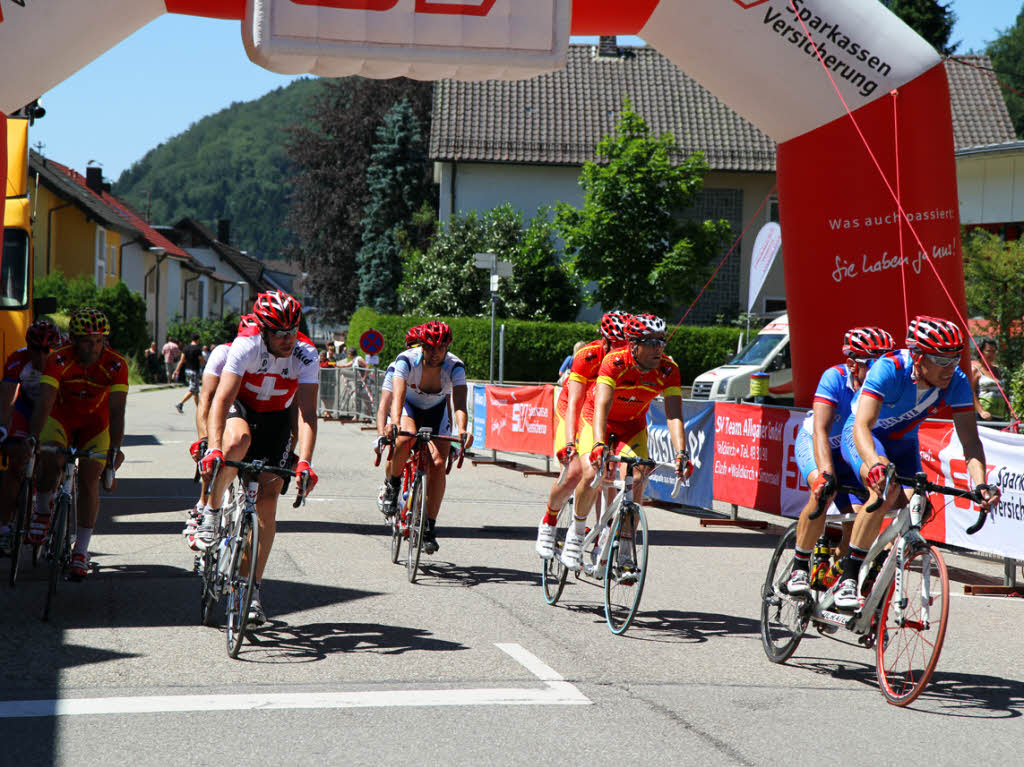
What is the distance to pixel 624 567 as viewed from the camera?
24.3ft

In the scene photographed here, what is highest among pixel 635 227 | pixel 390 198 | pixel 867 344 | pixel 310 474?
pixel 390 198

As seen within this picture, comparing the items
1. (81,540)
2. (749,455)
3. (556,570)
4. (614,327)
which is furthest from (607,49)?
(81,540)

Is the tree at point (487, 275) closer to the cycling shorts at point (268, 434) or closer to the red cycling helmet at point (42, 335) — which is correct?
the red cycling helmet at point (42, 335)

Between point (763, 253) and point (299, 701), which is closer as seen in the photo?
point (299, 701)

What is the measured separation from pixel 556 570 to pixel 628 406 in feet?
4.23

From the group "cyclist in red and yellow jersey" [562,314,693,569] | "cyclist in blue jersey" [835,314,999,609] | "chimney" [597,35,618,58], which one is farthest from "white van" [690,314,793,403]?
"chimney" [597,35,618,58]

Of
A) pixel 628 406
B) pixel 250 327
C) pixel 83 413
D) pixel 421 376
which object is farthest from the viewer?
pixel 421 376

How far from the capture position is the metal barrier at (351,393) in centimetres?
2877

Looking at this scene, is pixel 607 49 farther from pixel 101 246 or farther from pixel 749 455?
pixel 749 455

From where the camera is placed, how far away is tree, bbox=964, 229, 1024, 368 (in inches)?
811

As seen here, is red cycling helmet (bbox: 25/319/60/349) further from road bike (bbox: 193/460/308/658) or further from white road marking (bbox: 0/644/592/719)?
white road marking (bbox: 0/644/592/719)

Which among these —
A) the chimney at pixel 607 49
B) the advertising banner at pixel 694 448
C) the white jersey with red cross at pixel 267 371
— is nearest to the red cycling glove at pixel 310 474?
the white jersey with red cross at pixel 267 371

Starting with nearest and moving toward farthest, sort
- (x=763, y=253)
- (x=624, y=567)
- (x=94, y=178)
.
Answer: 1. (x=624, y=567)
2. (x=763, y=253)
3. (x=94, y=178)

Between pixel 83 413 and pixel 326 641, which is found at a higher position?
pixel 83 413
